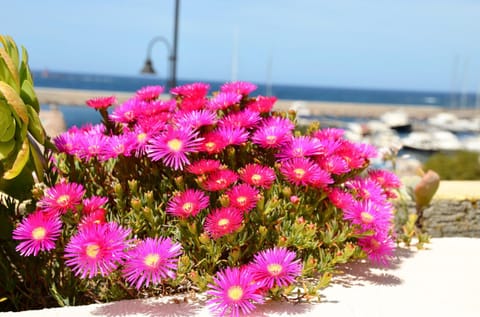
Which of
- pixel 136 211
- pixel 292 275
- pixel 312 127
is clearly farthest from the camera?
pixel 312 127

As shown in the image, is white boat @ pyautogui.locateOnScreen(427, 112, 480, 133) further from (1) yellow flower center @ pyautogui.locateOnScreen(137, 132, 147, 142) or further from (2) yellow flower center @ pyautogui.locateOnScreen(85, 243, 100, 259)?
(2) yellow flower center @ pyautogui.locateOnScreen(85, 243, 100, 259)

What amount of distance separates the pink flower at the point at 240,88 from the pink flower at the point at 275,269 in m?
0.82

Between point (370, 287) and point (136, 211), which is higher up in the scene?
point (136, 211)

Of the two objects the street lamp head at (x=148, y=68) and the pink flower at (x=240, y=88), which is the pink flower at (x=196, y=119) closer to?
the pink flower at (x=240, y=88)

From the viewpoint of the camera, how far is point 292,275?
5.93 ft

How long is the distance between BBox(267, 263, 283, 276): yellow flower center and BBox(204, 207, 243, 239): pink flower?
0.15 m

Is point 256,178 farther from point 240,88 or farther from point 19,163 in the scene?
point 19,163

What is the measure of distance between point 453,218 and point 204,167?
281 cm

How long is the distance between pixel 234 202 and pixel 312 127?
0.78 meters

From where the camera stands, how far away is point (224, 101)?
2311 mm

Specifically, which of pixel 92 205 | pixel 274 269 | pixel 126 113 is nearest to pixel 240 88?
pixel 126 113

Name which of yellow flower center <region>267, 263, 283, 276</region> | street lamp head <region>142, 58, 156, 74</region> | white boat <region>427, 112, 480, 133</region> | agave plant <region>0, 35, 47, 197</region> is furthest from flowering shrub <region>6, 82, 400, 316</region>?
white boat <region>427, 112, 480, 133</region>

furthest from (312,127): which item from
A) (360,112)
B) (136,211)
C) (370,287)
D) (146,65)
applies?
(360,112)

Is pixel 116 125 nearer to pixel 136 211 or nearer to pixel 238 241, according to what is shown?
pixel 136 211
